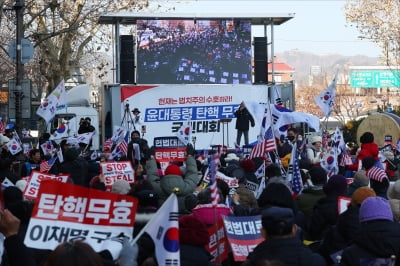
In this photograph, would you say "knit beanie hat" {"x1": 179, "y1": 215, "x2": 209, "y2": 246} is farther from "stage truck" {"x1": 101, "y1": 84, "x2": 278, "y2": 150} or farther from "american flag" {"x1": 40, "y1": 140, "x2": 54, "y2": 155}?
"stage truck" {"x1": 101, "y1": 84, "x2": 278, "y2": 150}

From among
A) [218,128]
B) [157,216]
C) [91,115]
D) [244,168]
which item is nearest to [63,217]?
[157,216]

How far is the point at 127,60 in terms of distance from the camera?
27781 millimetres

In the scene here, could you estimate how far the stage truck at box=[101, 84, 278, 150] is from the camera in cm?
2662

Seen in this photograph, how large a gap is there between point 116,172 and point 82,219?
8376 millimetres

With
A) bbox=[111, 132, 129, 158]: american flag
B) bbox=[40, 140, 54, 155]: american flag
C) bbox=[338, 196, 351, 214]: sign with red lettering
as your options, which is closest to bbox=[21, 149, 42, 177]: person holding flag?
bbox=[111, 132, 129, 158]: american flag

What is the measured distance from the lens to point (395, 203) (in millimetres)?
7523

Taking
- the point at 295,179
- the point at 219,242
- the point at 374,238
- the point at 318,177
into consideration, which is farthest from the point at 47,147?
the point at 374,238

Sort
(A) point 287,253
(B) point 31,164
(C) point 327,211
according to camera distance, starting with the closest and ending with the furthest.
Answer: (A) point 287,253 < (C) point 327,211 < (B) point 31,164

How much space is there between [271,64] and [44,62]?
2034cm

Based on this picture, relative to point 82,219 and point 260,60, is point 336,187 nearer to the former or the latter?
point 82,219

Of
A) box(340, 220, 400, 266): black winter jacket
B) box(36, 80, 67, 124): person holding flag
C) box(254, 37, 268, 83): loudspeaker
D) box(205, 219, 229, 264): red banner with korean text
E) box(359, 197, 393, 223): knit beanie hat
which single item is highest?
box(254, 37, 268, 83): loudspeaker

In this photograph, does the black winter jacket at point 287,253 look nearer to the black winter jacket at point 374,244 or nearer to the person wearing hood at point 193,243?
the black winter jacket at point 374,244

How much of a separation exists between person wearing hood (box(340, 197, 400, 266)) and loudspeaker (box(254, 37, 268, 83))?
72.8 feet

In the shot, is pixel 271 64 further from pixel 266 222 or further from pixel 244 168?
pixel 266 222
